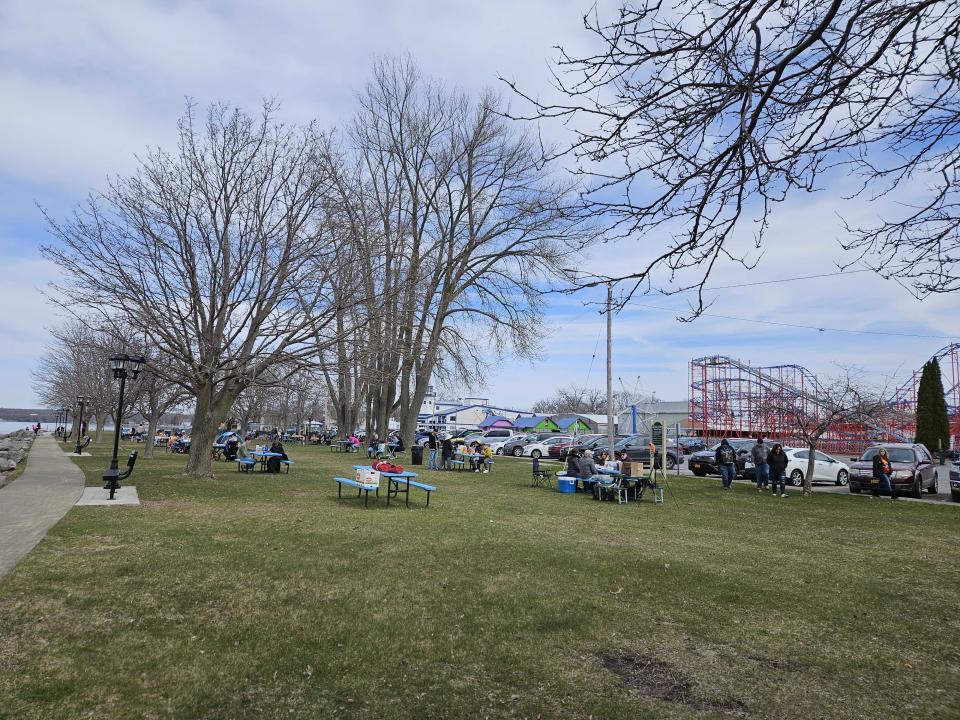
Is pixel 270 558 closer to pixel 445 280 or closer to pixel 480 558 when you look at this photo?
pixel 480 558

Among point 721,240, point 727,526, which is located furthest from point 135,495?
point 721,240

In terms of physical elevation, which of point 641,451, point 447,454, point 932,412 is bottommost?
point 447,454

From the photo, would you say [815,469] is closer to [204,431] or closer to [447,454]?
[447,454]

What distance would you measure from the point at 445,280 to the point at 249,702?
2928 cm

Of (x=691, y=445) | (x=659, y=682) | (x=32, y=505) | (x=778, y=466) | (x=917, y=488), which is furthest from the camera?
(x=691, y=445)

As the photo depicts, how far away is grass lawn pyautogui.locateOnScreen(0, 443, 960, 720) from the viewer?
13.2 feet

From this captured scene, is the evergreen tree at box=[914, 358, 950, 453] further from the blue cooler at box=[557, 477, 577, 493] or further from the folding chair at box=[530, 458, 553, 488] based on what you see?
the blue cooler at box=[557, 477, 577, 493]

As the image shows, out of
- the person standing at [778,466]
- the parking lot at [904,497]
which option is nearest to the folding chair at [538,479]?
the person standing at [778,466]

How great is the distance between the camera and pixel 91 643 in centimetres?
476

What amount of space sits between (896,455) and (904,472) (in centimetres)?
160

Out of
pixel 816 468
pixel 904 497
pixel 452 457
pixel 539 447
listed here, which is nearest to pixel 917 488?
pixel 904 497

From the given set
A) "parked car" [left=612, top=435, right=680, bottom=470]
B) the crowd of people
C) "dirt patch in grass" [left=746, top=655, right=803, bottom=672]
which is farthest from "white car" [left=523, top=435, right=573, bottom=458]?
"dirt patch in grass" [left=746, top=655, right=803, bottom=672]

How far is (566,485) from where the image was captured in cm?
1739

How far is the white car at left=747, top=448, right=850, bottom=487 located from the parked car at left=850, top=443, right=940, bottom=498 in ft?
7.04
